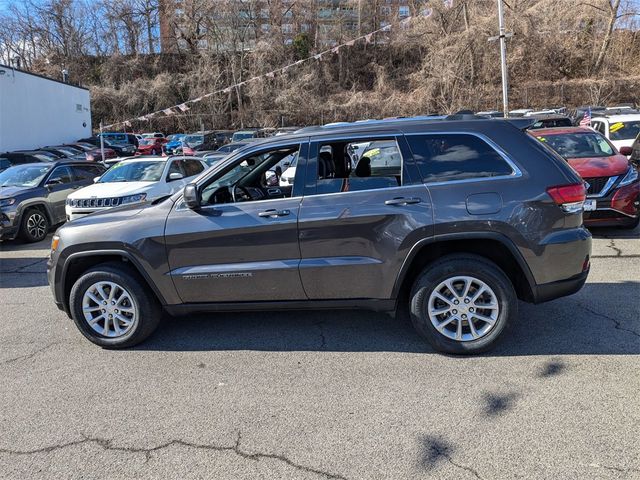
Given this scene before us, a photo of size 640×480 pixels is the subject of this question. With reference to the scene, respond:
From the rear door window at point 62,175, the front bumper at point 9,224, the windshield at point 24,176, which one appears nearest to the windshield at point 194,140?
the rear door window at point 62,175

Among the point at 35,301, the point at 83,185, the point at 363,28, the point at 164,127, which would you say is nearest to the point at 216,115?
the point at 164,127

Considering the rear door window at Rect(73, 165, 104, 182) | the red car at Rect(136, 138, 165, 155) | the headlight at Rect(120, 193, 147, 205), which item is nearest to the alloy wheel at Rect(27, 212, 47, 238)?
the rear door window at Rect(73, 165, 104, 182)

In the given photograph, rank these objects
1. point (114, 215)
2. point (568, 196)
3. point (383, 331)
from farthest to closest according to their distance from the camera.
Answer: point (383, 331)
point (114, 215)
point (568, 196)

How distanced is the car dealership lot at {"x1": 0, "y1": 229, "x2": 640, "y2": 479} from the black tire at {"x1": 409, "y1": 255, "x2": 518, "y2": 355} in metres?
0.13

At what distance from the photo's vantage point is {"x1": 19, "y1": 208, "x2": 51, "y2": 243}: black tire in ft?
33.6

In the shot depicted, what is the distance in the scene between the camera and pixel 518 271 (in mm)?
4168

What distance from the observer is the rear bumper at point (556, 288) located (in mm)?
4066

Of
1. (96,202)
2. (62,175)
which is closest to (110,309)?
(96,202)

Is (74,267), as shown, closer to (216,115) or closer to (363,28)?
(216,115)

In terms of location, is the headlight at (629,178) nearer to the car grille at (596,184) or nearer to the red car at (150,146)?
the car grille at (596,184)

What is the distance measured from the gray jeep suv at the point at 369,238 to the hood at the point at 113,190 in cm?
562

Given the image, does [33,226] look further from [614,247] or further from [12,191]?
[614,247]

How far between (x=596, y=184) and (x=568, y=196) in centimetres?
497

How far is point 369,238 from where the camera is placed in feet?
13.5
